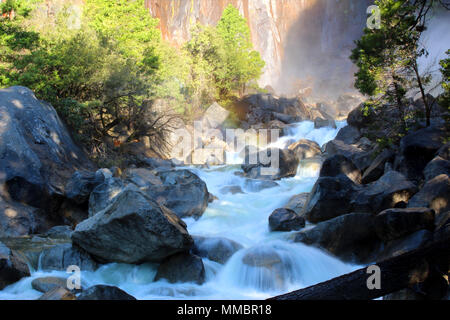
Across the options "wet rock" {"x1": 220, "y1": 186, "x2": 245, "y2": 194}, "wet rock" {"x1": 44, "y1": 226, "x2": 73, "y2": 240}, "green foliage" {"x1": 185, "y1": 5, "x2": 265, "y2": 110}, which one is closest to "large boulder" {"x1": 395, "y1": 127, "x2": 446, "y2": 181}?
"wet rock" {"x1": 220, "y1": 186, "x2": 245, "y2": 194}

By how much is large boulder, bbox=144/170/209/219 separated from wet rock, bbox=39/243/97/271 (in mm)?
3369

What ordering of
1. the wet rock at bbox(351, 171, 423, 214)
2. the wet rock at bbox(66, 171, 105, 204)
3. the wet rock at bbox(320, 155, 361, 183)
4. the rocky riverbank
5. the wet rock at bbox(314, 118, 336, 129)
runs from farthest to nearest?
the wet rock at bbox(314, 118, 336, 129), the wet rock at bbox(320, 155, 361, 183), the wet rock at bbox(66, 171, 105, 204), the wet rock at bbox(351, 171, 423, 214), the rocky riverbank

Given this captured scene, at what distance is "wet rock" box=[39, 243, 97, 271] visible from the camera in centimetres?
676

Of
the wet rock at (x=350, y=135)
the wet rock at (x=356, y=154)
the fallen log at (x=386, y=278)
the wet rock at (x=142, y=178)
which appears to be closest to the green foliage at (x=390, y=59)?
the wet rock at (x=356, y=154)

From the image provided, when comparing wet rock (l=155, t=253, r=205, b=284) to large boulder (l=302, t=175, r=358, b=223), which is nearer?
wet rock (l=155, t=253, r=205, b=284)

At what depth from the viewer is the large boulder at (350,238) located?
23.6 feet

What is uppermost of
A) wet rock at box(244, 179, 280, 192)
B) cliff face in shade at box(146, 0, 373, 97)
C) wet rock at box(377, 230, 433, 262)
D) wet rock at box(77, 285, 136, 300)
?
cliff face in shade at box(146, 0, 373, 97)

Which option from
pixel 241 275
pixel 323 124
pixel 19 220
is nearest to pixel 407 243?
pixel 241 275

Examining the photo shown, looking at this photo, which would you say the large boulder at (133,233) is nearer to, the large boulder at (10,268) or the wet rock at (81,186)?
the large boulder at (10,268)

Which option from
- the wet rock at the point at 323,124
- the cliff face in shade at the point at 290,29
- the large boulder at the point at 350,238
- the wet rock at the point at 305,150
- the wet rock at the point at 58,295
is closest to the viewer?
the wet rock at the point at 58,295

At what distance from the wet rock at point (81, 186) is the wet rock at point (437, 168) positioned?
8641 mm

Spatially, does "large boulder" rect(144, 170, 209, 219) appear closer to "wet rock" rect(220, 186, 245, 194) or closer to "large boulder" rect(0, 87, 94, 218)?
"wet rock" rect(220, 186, 245, 194)
